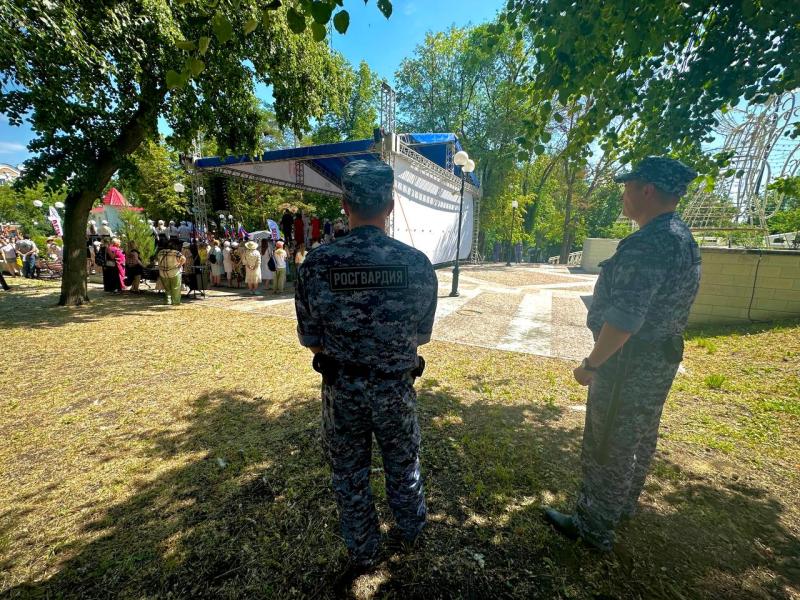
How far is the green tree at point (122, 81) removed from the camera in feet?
17.6

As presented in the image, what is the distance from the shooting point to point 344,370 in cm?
186

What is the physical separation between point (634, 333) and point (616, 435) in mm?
649

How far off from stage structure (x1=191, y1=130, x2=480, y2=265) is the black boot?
1001 cm

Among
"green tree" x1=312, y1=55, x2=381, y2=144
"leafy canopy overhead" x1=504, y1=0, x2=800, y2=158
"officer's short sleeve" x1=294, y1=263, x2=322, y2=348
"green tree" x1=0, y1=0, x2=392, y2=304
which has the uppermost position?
"green tree" x1=312, y1=55, x2=381, y2=144

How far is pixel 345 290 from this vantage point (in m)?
1.77

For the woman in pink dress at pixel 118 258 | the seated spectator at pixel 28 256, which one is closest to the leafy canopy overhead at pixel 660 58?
the woman in pink dress at pixel 118 258

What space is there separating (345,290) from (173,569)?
2091mm

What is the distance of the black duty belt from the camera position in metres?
1.85

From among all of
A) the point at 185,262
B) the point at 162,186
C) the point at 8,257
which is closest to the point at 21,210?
the point at 162,186

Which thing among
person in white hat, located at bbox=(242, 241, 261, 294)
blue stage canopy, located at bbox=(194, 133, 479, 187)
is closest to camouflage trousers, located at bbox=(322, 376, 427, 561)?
blue stage canopy, located at bbox=(194, 133, 479, 187)

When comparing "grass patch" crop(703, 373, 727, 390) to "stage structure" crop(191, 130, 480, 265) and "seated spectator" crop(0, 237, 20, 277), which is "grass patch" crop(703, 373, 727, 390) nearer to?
"stage structure" crop(191, 130, 480, 265)

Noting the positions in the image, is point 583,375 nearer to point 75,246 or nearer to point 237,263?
point 75,246

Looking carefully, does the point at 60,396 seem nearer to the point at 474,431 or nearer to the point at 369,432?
the point at 369,432

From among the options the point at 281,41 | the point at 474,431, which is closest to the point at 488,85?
the point at 281,41
